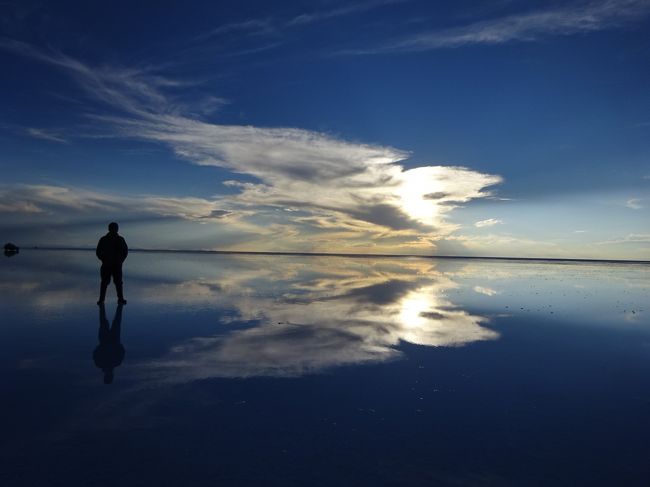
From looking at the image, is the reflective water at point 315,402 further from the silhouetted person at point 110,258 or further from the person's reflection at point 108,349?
the silhouetted person at point 110,258

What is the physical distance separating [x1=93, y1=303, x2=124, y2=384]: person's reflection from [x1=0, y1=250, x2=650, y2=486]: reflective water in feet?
0.22

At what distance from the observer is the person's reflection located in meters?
7.23

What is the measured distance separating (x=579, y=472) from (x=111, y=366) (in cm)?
678

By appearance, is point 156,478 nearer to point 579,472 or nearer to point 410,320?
point 579,472

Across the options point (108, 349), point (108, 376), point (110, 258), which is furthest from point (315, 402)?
point (110, 258)

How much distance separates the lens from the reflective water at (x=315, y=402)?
4188 millimetres

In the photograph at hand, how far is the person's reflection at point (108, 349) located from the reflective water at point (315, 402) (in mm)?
69

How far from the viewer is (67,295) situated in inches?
638

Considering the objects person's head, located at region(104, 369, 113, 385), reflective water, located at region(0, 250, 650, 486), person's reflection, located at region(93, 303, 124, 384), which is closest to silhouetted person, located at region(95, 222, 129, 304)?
reflective water, located at region(0, 250, 650, 486)

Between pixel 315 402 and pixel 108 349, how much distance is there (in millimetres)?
4732

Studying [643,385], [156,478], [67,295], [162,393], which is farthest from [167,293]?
[643,385]

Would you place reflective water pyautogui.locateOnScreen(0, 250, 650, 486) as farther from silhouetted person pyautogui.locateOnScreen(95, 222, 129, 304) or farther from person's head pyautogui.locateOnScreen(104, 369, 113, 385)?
silhouetted person pyautogui.locateOnScreen(95, 222, 129, 304)

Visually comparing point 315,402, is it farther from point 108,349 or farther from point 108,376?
point 108,349

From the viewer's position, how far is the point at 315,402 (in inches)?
234
